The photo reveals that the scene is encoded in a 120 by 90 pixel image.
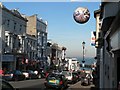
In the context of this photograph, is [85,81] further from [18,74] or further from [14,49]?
[14,49]

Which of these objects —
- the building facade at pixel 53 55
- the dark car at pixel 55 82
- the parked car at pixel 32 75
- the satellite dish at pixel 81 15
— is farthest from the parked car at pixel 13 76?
the building facade at pixel 53 55

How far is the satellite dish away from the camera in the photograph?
13.7 m

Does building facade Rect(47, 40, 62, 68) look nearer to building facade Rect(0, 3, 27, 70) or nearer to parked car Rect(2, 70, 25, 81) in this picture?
building facade Rect(0, 3, 27, 70)

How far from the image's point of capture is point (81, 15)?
14.2m

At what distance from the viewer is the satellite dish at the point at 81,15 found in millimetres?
13702

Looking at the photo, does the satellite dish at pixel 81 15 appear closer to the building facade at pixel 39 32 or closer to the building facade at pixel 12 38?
the building facade at pixel 12 38

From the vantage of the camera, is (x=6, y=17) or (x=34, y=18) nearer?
(x=6, y=17)

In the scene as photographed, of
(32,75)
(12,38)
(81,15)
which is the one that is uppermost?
(12,38)

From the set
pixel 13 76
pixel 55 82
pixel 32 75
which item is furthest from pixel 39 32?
pixel 55 82

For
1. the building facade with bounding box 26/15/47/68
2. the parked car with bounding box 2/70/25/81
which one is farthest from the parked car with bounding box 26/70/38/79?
the building facade with bounding box 26/15/47/68

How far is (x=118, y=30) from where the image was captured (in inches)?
414

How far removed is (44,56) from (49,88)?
60.0 m

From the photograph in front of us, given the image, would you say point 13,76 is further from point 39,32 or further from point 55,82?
point 39,32

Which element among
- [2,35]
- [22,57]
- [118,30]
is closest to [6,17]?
[2,35]
